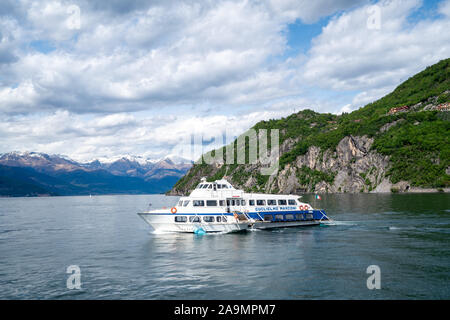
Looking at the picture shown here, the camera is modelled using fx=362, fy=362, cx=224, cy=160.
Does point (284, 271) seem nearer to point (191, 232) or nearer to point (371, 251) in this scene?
point (371, 251)

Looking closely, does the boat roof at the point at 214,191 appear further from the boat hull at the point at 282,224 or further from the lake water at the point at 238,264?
the lake water at the point at 238,264

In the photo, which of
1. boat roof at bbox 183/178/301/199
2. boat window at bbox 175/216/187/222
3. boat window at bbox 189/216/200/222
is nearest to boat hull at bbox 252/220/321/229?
boat roof at bbox 183/178/301/199

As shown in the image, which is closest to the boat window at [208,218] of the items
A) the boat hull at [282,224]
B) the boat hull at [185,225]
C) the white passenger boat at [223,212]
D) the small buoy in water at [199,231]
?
the white passenger boat at [223,212]

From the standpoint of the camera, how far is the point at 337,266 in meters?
31.3

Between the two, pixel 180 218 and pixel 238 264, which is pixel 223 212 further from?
pixel 238 264

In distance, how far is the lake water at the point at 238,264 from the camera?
25.3 metres

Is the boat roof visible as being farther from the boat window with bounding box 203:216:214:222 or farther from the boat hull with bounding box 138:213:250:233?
the boat hull with bounding box 138:213:250:233

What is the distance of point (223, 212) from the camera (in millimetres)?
53812

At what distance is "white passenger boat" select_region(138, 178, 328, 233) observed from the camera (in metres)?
52.8

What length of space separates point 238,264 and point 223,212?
802 inches

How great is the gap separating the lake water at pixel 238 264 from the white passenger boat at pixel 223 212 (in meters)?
1.91

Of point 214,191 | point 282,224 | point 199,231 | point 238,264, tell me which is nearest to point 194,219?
point 199,231
